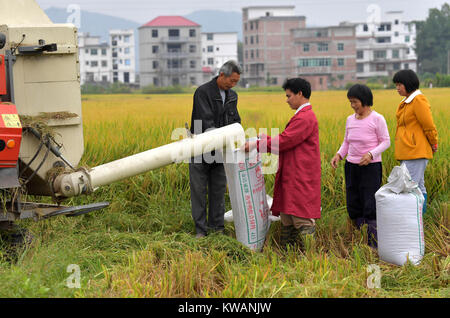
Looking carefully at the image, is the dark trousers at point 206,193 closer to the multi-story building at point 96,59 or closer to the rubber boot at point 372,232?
the rubber boot at point 372,232

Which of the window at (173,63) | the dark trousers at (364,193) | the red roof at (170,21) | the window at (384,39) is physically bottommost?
the dark trousers at (364,193)

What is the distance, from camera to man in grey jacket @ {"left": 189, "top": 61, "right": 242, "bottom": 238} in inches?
189

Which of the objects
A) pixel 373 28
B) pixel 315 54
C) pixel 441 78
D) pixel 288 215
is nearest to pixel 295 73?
pixel 315 54

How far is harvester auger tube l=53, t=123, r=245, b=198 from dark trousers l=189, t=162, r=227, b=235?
49 cm

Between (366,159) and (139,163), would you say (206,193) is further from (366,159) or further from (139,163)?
(366,159)

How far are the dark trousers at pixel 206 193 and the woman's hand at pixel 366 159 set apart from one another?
1.17 metres

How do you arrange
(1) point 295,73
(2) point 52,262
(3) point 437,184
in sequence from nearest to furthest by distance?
1. (2) point 52,262
2. (3) point 437,184
3. (1) point 295,73

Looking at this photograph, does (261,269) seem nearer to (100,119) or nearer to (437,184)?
(437,184)

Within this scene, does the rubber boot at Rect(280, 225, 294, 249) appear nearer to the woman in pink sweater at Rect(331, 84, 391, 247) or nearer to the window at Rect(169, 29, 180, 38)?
the woman in pink sweater at Rect(331, 84, 391, 247)

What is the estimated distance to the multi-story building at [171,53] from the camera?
58.8m

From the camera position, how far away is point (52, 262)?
3711mm

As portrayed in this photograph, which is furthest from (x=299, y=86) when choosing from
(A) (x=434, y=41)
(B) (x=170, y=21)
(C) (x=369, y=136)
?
(B) (x=170, y=21)

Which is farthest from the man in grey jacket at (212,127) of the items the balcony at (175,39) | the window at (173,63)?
the balcony at (175,39)

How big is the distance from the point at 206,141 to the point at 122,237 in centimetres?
104
